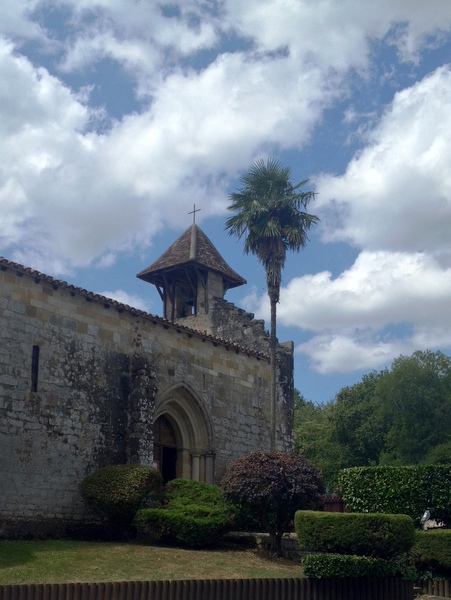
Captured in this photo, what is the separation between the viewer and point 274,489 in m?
19.4

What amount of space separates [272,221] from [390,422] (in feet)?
89.8

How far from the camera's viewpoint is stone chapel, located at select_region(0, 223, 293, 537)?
1958 centimetres

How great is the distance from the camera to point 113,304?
22.9 metres

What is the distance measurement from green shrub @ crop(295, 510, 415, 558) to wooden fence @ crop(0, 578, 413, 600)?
2.34 feet

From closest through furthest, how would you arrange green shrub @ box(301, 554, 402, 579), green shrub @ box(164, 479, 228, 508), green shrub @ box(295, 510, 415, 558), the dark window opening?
1. green shrub @ box(301, 554, 402, 579)
2. green shrub @ box(295, 510, 415, 558)
3. the dark window opening
4. green shrub @ box(164, 479, 228, 508)

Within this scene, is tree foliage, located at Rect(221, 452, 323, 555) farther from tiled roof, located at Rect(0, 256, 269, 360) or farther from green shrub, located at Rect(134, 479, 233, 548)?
tiled roof, located at Rect(0, 256, 269, 360)

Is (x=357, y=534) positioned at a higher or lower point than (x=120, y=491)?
lower

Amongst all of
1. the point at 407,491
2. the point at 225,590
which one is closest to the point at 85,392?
the point at 225,590

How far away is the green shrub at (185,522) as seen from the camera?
19312 mm

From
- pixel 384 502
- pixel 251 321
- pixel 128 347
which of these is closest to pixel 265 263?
pixel 251 321

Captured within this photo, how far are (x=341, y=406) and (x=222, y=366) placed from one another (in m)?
30.5

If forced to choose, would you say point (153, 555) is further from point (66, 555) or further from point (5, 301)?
point (5, 301)

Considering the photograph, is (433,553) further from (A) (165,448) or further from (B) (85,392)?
(B) (85,392)

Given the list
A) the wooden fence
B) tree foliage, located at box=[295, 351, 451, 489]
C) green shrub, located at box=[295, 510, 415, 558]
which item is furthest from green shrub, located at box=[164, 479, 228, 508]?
tree foliage, located at box=[295, 351, 451, 489]
